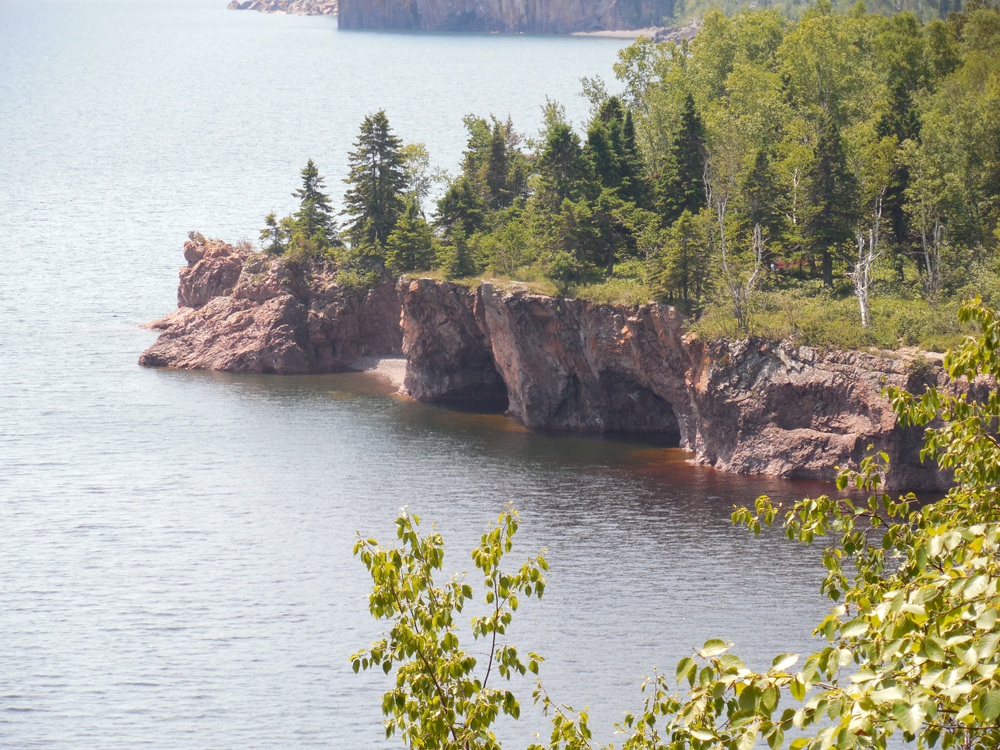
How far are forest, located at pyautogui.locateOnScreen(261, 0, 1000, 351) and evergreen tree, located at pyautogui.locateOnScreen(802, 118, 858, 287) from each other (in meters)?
0.13

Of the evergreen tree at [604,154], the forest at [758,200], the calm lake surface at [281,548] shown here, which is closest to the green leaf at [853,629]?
the calm lake surface at [281,548]

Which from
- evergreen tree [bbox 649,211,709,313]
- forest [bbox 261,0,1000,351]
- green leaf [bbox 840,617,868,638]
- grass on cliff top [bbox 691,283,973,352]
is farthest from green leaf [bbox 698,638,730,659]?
evergreen tree [bbox 649,211,709,313]

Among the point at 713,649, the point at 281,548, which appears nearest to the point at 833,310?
the point at 281,548

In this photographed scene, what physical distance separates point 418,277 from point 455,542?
113ft

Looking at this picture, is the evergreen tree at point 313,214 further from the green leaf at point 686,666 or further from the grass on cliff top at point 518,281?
the green leaf at point 686,666

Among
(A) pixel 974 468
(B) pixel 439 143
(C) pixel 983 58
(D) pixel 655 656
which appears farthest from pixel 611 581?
(B) pixel 439 143

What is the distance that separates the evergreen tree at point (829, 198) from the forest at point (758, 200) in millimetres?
128

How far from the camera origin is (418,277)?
84.1m

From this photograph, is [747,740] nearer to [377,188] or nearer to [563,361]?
[563,361]

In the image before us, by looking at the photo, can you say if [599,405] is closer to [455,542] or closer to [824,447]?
[824,447]

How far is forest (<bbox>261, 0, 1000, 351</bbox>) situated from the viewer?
66500mm

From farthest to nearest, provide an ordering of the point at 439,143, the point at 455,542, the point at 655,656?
the point at 439,143, the point at 455,542, the point at 655,656

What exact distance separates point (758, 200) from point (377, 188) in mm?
36985

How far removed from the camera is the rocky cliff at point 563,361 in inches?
2399
